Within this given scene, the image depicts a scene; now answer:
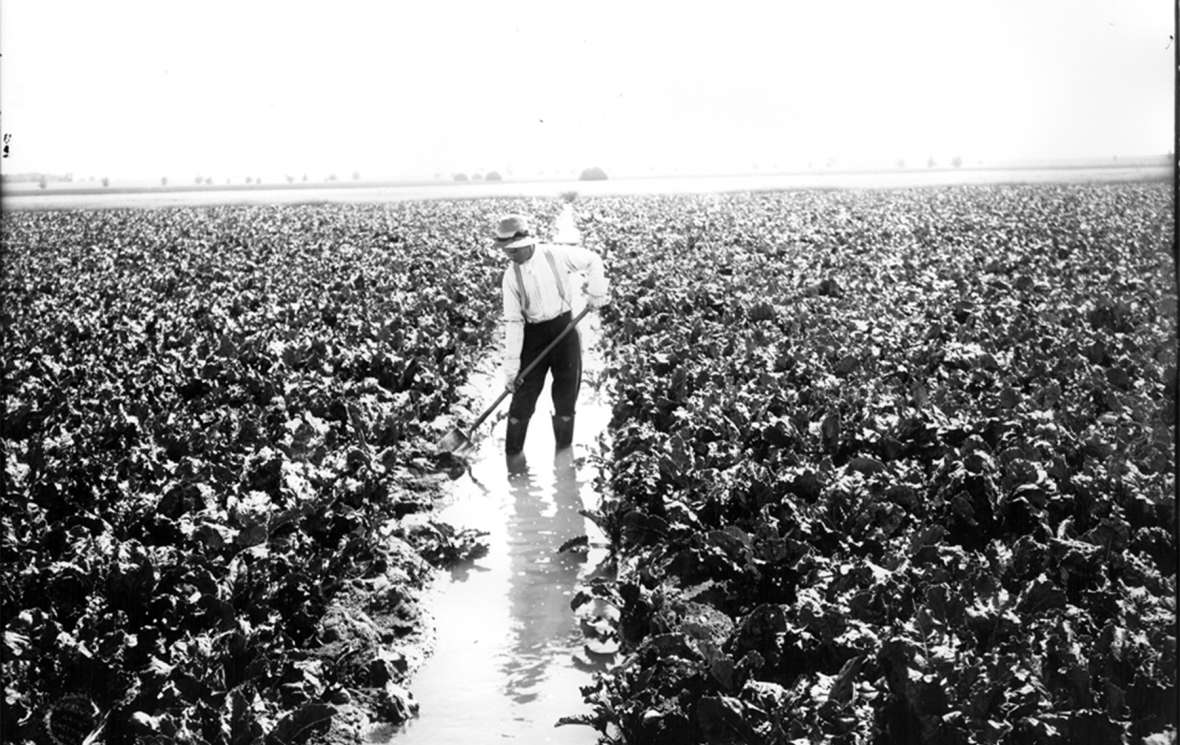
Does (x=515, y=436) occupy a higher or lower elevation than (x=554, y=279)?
lower

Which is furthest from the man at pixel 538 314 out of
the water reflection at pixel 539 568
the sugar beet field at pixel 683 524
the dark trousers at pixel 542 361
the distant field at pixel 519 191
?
the distant field at pixel 519 191

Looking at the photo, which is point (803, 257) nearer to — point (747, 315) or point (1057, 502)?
point (747, 315)

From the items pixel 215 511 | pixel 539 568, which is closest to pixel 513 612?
pixel 539 568

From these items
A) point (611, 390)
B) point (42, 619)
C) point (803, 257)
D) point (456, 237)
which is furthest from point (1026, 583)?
point (456, 237)

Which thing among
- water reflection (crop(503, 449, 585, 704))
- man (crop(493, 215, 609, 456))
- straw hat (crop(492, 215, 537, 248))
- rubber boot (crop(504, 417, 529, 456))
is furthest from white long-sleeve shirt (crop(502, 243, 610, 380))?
water reflection (crop(503, 449, 585, 704))

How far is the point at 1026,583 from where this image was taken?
4961 mm

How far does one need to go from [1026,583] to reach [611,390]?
6710 millimetres

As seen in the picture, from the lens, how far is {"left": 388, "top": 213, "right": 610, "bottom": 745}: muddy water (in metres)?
4.98

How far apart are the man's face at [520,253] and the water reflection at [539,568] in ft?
5.12

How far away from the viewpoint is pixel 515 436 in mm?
9055

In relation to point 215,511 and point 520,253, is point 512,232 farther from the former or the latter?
point 215,511

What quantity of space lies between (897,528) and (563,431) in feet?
13.1

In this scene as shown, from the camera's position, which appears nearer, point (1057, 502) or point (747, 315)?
point (1057, 502)

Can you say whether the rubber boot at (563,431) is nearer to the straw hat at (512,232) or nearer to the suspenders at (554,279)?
the suspenders at (554,279)
